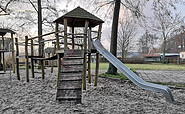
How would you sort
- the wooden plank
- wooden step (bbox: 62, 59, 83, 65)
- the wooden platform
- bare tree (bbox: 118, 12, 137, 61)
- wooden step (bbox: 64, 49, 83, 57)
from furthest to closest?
bare tree (bbox: 118, 12, 137, 61), wooden step (bbox: 64, 49, 83, 57), wooden step (bbox: 62, 59, 83, 65), the wooden plank, the wooden platform

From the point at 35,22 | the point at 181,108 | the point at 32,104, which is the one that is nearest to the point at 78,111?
the point at 32,104

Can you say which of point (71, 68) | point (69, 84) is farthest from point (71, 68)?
point (69, 84)

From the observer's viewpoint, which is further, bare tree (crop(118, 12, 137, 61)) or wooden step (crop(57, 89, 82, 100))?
bare tree (crop(118, 12, 137, 61))

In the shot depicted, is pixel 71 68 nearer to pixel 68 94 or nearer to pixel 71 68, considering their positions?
pixel 71 68

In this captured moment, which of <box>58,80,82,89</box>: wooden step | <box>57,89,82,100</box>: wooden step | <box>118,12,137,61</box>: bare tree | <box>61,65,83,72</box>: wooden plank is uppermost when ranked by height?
<box>118,12,137,61</box>: bare tree

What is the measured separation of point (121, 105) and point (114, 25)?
5.56 meters

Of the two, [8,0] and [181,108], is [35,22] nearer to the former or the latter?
[8,0]

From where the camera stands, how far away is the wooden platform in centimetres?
366

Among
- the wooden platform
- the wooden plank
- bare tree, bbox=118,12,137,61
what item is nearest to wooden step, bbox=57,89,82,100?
the wooden platform

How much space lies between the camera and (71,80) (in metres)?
4.11

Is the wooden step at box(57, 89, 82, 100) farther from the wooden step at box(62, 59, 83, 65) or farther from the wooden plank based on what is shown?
the wooden step at box(62, 59, 83, 65)

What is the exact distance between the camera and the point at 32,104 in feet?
12.0

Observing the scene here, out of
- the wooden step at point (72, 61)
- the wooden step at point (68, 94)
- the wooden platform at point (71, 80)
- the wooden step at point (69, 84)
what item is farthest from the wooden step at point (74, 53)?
the wooden step at point (68, 94)

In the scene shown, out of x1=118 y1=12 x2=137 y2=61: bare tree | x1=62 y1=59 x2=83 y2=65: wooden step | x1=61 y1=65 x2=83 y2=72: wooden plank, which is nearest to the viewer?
x1=61 y1=65 x2=83 y2=72: wooden plank
